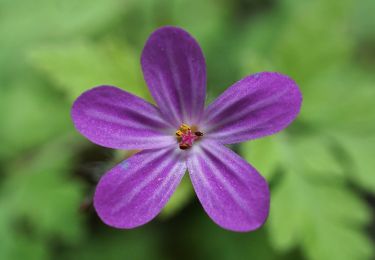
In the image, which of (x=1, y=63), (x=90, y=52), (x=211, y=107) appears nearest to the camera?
(x=211, y=107)

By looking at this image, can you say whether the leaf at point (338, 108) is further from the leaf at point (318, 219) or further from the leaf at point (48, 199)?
the leaf at point (48, 199)

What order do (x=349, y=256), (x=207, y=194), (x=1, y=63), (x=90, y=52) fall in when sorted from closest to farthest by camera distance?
(x=207, y=194) < (x=349, y=256) < (x=90, y=52) < (x=1, y=63)

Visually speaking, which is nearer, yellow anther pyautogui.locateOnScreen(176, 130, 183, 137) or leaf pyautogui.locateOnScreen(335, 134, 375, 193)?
yellow anther pyautogui.locateOnScreen(176, 130, 183, 137)

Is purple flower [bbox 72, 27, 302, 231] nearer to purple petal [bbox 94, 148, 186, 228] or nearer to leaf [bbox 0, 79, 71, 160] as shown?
purple petal [bbox 94, 148, 186, 228]

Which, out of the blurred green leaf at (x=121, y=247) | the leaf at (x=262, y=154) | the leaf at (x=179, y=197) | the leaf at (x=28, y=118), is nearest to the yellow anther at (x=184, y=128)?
the leaf at (x=262, y=154)

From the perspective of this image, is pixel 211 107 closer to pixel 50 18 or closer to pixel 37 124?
pixel 37 124

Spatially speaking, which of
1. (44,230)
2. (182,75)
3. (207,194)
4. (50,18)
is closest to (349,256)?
(207,194)

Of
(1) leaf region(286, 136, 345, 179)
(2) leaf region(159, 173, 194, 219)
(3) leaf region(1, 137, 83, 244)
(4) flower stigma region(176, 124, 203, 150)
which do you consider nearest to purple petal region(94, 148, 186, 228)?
(4) flower stigma region(176, 124, 203, 150)
